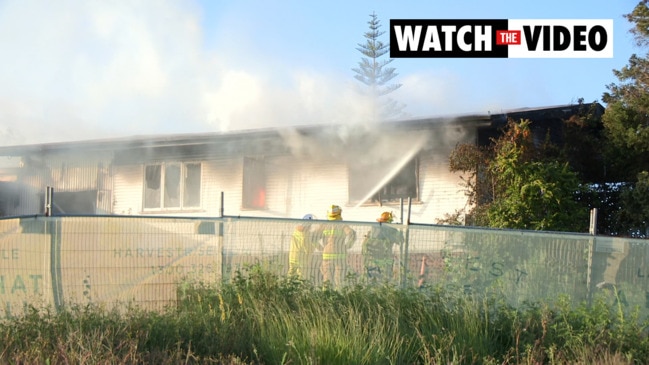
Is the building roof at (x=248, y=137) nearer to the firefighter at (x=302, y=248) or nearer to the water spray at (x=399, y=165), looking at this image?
the water spray at (x=399, y=165)

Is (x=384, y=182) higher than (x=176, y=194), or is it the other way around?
(x=384, y=182)

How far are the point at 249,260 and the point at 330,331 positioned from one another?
6.52 ft

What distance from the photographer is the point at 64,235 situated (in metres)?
8.55

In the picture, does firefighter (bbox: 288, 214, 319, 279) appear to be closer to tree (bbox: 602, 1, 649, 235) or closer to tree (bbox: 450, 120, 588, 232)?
tree (bbox: 450, 120, 588, 232)

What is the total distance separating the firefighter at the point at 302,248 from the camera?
8.75m

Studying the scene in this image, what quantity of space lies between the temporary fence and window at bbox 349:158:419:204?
6387 millimetres

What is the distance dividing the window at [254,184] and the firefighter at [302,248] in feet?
26.7

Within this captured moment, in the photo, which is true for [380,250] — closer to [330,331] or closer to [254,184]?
[330,331]

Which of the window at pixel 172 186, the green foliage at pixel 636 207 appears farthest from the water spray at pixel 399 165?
the window at pixel 172 186

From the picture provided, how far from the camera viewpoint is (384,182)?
15.5 m

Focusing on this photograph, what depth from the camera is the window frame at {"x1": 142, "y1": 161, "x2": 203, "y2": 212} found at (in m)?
18.1

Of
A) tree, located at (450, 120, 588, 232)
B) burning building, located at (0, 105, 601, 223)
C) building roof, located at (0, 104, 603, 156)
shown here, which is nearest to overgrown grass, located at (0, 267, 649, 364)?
tree, located at (450, 120, 588, 232)

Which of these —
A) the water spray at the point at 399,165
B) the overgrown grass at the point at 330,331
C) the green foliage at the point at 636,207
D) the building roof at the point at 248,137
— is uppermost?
the building roof at the point at 248,137

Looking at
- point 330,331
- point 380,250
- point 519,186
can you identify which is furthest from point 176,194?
point 330,331
